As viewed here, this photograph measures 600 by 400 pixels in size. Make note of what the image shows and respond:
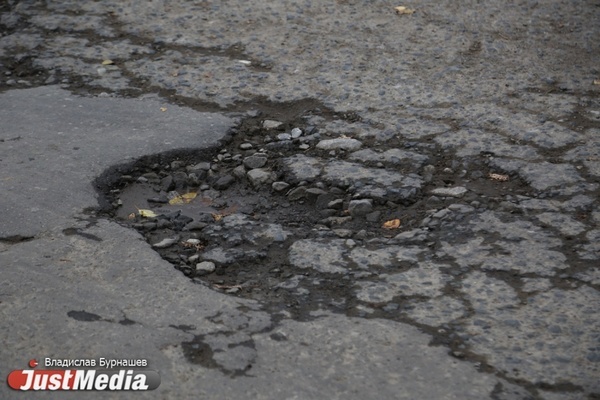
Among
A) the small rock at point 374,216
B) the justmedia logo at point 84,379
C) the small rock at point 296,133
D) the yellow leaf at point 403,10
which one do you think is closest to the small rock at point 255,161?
the small rock at point 296,133

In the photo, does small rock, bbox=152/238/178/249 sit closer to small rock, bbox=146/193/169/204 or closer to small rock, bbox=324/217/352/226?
small rock, bbox=146/193/169/204

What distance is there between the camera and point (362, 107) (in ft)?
12.6

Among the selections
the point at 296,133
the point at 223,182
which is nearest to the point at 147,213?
the point at 223,182

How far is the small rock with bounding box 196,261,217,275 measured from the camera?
2.72 m

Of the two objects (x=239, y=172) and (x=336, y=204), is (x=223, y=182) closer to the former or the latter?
(x=239, y=172)

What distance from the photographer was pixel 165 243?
2877mm

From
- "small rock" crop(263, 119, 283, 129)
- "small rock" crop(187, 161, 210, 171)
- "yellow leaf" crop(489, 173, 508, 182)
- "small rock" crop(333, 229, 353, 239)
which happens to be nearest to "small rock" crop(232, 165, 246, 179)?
"small rock" crop(187, 161, 210, 171)

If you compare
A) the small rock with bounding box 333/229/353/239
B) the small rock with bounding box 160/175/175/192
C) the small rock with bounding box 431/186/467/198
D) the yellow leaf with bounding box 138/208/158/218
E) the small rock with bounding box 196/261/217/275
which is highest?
the small rock with bounding box 431/186/467/198

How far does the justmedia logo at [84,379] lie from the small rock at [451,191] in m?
1.45

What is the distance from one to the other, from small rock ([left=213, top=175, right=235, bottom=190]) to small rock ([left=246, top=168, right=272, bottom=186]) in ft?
0.26

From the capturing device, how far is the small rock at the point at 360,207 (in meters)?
3.05

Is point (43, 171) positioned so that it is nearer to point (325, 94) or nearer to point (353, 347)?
point (325, 94)

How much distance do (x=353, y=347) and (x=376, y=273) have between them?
42cm

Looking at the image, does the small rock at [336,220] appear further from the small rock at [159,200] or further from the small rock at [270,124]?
the small rock at [270,124]
